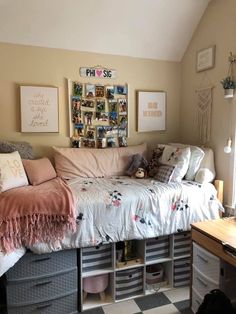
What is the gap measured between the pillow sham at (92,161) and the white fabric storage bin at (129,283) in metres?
0.99

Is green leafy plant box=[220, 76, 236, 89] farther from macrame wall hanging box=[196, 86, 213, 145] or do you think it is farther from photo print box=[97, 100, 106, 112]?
photo print box=[97, 100, 106, 112]

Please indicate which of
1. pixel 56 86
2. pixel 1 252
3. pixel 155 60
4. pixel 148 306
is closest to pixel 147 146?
pixel 155 60

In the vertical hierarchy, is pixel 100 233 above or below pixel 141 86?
below

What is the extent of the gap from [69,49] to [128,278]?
7.50ft

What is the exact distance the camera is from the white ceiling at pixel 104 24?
2432 millimetres

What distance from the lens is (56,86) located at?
9.14 ft

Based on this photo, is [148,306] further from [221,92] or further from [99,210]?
[221,92]

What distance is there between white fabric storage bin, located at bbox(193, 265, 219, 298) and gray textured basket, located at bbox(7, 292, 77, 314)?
2.99 ft

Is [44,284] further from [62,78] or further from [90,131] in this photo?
[62,78]

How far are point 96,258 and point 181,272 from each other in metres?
0.82

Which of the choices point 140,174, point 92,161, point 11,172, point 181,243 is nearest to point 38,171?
point 11,172

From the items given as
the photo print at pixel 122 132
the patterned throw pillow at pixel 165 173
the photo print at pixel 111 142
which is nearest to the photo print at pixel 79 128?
the photo print at pixel 111 142

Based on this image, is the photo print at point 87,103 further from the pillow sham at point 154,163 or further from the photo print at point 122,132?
the pillow sham at point 154,163

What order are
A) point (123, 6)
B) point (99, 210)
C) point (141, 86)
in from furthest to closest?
point (141, 86) → point (123, 6) → point (99, 210)
